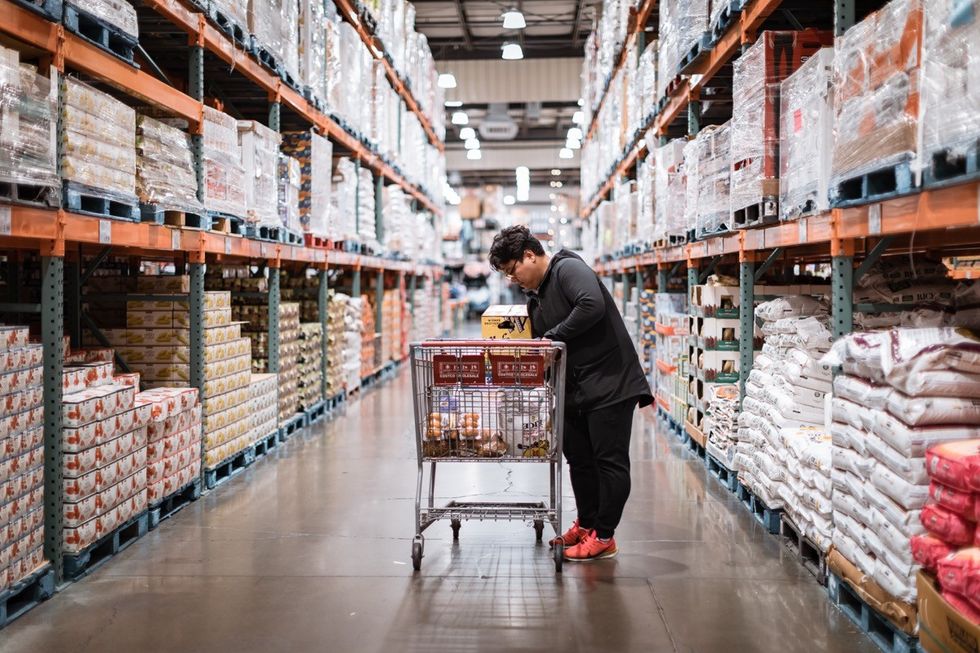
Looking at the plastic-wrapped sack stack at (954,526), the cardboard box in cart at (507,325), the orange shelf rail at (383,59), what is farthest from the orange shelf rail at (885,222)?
the orange shelf rail at (383,59)

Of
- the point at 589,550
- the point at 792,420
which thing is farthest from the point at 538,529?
the point at 792,420

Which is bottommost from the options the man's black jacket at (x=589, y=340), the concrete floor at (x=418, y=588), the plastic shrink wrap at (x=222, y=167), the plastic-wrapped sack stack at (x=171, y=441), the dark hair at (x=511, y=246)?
→ the concrete floor at (x=418, y=588)

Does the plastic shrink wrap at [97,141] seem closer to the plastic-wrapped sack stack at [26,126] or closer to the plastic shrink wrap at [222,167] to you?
the plastic-wrapped sack stack at [26,126]

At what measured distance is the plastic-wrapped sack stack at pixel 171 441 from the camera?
17.4ft

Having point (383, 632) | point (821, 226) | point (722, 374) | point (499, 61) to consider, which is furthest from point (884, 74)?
point (499, 61)

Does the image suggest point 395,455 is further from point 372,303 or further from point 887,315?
point 372,303

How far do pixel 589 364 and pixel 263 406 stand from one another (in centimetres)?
403

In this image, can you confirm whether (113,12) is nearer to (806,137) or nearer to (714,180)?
(806,137)

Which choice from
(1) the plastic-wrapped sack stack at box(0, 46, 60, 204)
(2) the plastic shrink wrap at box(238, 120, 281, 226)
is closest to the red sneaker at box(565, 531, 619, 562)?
(1) the plastic-wrapped sack stack at box(0, 46, 60, 204)

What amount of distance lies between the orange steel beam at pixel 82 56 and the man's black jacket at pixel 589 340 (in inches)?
102

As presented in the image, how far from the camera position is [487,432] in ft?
14.5

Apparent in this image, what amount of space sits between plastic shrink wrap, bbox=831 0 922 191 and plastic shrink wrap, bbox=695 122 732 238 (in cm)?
198

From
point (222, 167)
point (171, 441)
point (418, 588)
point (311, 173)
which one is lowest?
point (418, 588)

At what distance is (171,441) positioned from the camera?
18.2 ft
